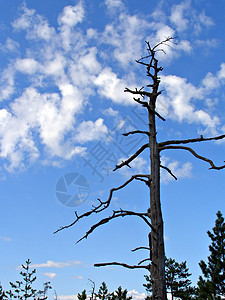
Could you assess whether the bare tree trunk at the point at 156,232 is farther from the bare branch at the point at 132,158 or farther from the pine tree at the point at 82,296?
the pine tree at the point at 82,296

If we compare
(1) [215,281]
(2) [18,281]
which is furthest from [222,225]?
(2) [18,281]

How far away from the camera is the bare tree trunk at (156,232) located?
4.70 metres

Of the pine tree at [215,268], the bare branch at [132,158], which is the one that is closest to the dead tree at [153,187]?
the bare branch at [132,158]

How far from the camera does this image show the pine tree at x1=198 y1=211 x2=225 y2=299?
22.3 meters

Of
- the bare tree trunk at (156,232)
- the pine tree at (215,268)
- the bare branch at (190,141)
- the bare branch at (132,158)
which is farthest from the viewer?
the pine tree at (215,268)

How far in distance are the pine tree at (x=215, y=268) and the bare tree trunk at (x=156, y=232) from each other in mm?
→ 19959

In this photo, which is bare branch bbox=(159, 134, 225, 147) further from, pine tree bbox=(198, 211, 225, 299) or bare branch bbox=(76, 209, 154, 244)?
pine tree bbox=(198, 211, 225, 299)

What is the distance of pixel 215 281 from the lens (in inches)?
896

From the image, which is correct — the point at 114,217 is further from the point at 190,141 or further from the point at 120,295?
the point at 120,295

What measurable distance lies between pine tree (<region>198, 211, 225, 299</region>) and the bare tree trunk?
1996 centimetres

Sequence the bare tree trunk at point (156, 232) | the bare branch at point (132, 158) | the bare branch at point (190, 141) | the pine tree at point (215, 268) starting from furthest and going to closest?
the pine tree at point (215, 268) < the bare branch at point (132, 158) < the bare branch at point (190, 141) < the bare tree trunk at point (156, 232)

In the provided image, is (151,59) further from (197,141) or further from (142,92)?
(197,141)

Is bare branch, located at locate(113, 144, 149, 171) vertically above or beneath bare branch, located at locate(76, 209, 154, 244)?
above

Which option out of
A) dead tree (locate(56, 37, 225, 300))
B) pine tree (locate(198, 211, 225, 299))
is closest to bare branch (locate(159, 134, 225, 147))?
dead tree (locate(56, 37, 225, 300))
